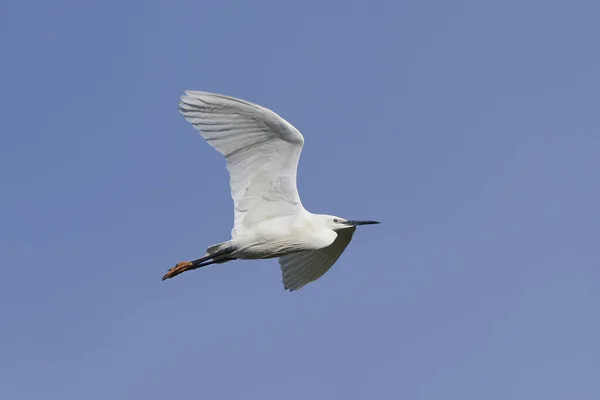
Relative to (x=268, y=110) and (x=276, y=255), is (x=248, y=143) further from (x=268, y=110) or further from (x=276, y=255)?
(x=276, y=255)

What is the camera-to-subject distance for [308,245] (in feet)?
57.6

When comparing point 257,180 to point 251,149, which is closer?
point 251,149

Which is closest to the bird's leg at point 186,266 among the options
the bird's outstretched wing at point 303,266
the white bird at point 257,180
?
the white bird at point 257,180

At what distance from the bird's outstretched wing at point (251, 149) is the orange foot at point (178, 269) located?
1217mm

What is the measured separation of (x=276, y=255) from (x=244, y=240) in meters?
0.66

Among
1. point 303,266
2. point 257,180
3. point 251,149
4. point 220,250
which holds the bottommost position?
point 303,266

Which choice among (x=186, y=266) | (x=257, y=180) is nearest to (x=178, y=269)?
(x=186, y=266)

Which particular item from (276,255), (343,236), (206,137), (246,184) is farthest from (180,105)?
(343,236)

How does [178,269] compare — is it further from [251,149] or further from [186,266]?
[251,149]

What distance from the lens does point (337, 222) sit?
1847cm

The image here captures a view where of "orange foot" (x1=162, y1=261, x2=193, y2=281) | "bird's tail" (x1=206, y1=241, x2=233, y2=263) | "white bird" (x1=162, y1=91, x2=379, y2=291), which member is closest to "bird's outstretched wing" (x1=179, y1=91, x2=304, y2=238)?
"white bird" (x1=162, y1=91, x2=379, y2=291)

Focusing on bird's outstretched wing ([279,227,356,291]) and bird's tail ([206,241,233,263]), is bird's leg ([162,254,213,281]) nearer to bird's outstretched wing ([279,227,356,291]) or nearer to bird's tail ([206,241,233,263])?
bird's tail ([206,241,233,263])

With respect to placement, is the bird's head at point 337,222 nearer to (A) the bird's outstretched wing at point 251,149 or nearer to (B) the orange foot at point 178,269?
(A) the bird's outstretched wing at point 251,149

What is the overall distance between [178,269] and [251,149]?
2769mm
